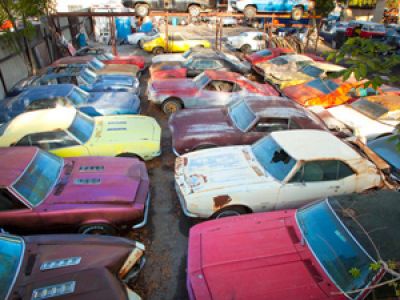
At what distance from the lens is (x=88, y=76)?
10.2 meters

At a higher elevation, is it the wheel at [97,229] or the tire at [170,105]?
the tire at [170,105]

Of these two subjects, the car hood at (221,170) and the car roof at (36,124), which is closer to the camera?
the car hood at (221,170)

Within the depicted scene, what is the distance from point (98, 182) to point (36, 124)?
226 centimetres

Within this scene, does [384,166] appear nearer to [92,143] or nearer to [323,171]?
[323,171]

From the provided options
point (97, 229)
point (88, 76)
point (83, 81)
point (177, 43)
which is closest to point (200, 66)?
point (88, 76)

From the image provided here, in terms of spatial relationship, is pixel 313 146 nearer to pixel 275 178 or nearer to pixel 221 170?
pixel 275 178

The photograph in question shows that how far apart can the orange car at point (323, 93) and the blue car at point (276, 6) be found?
1008cm

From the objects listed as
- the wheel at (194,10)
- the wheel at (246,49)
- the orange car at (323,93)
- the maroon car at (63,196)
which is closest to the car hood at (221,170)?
the maroon car at (63,196)

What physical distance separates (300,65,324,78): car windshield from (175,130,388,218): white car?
6.49 meters

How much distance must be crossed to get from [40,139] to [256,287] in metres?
4.94

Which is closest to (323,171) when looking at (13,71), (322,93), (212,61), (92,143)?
(92,143)

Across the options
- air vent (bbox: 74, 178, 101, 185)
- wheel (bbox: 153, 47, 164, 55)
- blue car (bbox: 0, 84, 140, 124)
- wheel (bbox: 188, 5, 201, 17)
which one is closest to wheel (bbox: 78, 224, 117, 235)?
air vent (bbox: 74, 178, 101, 185)

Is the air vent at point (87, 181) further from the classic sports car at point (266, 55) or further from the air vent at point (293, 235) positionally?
the classic sports car at point (266, 55)

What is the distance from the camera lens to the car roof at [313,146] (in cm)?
502
